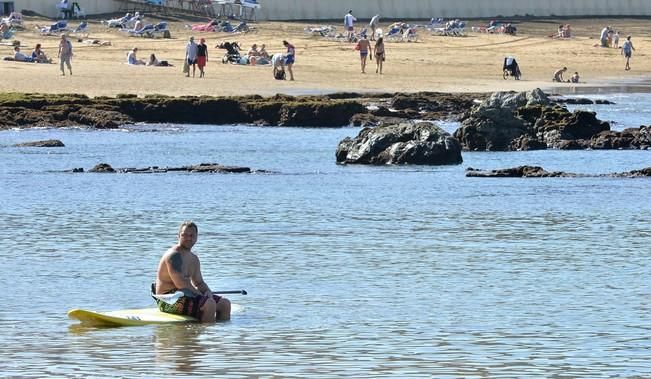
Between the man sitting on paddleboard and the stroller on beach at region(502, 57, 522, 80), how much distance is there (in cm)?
4407

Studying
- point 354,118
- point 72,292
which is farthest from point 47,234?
point 354,118

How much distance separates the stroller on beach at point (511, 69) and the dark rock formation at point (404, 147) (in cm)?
2452

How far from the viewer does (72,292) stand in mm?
18188

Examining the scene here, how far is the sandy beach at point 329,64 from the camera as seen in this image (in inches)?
2015

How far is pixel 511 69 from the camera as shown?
59.4 meters

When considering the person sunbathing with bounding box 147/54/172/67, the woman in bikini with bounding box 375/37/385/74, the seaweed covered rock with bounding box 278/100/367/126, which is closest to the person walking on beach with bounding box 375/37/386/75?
the woman in bikini with bounding box 375/37/385/74

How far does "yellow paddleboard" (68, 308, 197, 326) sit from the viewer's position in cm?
1567

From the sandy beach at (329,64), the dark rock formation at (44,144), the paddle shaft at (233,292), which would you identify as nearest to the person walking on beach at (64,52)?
the sandy beach at (329,64)

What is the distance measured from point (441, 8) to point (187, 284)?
7049 centimetres

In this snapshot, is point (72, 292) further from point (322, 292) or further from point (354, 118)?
point (354, 118)

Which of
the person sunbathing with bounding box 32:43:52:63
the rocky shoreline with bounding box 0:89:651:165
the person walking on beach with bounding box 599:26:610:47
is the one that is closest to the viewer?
the rocky shoreline with bounding box 0:89:651:165

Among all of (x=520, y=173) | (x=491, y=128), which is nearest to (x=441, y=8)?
(x=491, y=128)

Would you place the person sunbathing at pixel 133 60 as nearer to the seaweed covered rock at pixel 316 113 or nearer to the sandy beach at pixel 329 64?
the sandy beach at pixel 329 64

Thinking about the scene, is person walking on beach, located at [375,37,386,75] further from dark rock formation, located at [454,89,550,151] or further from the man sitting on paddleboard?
the man sitting on paddleboard
